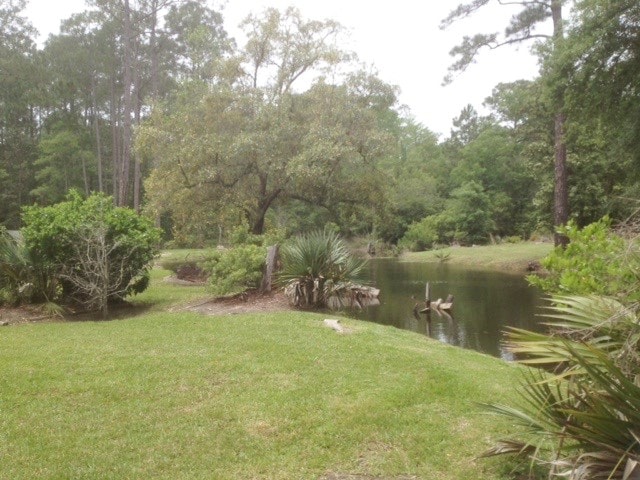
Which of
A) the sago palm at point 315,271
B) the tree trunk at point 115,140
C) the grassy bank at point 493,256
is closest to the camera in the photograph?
the sago palm at point 315,271

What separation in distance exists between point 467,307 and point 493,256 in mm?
16086

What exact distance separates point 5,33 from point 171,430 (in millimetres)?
49415

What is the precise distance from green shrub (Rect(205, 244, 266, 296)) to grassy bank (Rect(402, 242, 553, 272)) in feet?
50.8

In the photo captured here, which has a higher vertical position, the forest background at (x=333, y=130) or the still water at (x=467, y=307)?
the forest background at (x=333, y=130)

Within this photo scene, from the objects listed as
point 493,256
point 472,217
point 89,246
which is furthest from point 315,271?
point 472,217

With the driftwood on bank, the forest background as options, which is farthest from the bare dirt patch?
the forest background

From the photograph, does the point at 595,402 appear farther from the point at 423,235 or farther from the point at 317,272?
the point at 423,235

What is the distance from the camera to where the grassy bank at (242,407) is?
4328 millimetres

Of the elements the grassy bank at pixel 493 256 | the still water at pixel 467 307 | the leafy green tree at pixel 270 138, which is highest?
the leafy green tree at pixel 270 138

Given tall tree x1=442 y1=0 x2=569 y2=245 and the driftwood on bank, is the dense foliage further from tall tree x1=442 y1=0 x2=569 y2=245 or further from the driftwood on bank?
tall tree x1=442 y1=0 x2=569 y2=245

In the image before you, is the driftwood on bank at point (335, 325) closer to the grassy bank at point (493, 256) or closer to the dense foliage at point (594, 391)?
the dense foliage at point (594, 391)

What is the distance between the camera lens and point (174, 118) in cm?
1903

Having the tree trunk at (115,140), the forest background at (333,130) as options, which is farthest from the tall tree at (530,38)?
the tree trunk at (115,140)

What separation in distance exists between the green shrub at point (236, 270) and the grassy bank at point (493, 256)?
1550 cm
